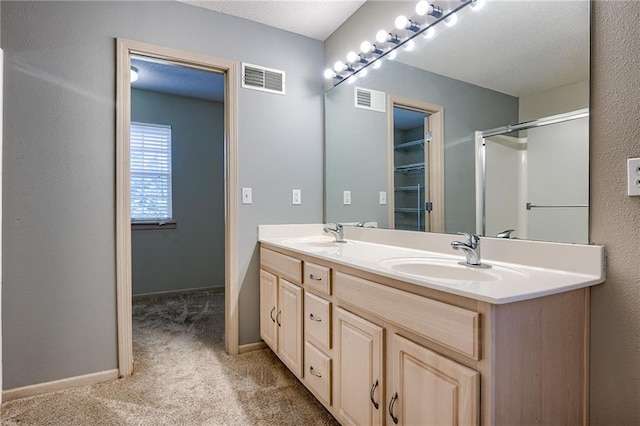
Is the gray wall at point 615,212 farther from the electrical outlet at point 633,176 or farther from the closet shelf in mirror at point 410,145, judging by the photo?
the closet shelf in mirror at point 410,145

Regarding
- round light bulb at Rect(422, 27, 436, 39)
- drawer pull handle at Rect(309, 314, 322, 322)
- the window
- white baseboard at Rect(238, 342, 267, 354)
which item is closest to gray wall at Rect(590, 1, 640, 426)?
round light bulb at Rect(422, 27, 436, 39)

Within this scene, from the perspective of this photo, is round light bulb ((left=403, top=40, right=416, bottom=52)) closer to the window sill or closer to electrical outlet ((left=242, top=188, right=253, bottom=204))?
electrical outlet ((left=242, top=188, right=253, bottom=204))

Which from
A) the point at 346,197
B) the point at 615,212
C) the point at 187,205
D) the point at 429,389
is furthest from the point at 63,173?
the point at 615,212

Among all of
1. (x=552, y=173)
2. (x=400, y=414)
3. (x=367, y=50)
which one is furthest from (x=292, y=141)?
(x=400, y=414)

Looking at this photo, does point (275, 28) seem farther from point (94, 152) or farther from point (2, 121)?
point (2, 121)

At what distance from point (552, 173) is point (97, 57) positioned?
2377mm

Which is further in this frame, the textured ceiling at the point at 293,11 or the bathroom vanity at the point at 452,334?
the textured ceiling at the point at 293,11

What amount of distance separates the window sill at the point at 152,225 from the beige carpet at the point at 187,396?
161cm

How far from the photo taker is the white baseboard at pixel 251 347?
2.39 meters

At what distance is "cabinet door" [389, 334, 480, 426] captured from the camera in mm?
917

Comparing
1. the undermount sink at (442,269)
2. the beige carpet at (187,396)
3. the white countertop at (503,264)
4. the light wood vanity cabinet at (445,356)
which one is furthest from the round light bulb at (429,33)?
the beige carpet at (187,396)

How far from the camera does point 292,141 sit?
2.54 m

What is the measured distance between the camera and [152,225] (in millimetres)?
3914

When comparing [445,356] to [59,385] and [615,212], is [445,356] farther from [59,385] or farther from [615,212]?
[59,385]
